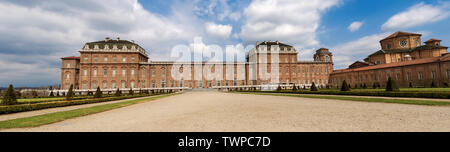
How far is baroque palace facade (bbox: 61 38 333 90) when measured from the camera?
43.4 m

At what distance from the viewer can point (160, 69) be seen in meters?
48.1

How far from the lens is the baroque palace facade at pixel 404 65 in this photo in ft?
100.0

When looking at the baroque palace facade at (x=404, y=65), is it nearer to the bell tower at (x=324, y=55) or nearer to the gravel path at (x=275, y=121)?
the bell tower at (x=324, y=55)

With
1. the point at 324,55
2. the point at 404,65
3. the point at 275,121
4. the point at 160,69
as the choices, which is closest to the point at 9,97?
the point at 275,121

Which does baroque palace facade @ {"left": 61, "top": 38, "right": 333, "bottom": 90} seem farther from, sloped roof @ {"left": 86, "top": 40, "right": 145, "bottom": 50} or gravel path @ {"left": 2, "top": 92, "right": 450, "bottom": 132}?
gravel path @ {"left": 2, "top": 92, "right": 450, "bottom": 132}

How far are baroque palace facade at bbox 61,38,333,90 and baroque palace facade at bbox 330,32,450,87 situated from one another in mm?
9815

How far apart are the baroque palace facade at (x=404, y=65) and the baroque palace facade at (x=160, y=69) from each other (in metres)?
9.81

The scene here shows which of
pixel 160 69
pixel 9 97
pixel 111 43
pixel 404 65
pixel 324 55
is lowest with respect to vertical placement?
pixel 9 97

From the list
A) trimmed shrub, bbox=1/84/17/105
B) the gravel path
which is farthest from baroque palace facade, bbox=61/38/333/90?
the gravel path

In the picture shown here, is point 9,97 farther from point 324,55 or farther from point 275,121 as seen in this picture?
point 324,55

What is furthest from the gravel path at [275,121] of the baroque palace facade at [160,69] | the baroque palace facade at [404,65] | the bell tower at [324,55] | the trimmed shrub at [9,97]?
the bell tower at [324,55]

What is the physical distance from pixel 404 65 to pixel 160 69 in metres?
54.9

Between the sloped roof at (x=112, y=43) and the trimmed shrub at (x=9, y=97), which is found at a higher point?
the sloped roof at (x=112, y=43)

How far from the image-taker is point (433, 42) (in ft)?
146
